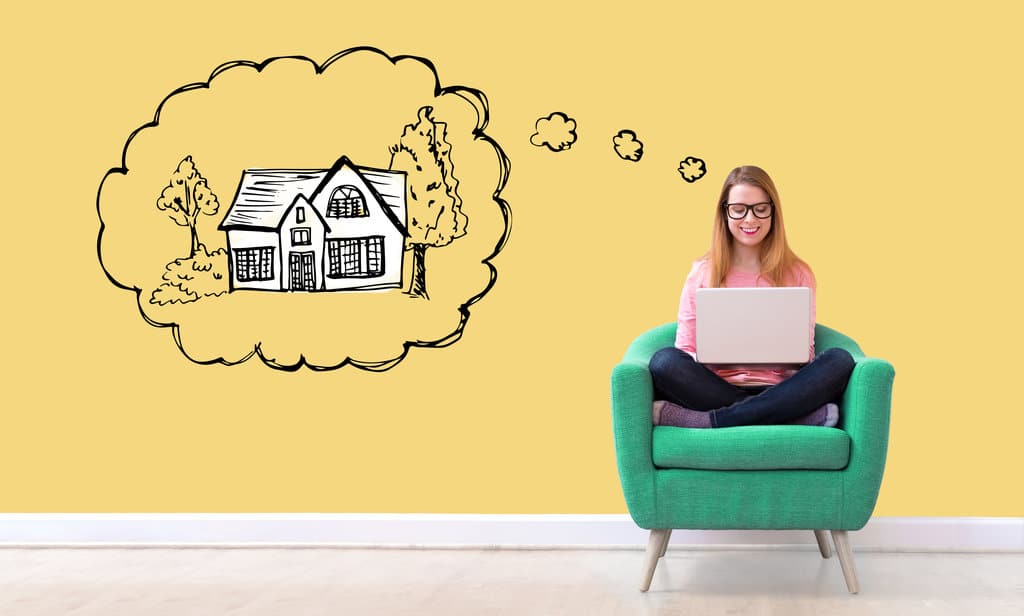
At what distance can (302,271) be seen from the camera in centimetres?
402

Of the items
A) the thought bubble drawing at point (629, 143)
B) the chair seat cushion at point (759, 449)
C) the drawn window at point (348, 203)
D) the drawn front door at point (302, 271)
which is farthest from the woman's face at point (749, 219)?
the drawn front door at point (302, 271)

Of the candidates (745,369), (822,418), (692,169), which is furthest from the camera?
(692,169)

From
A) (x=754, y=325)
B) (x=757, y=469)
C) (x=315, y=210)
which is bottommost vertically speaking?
(x=757, y=469)

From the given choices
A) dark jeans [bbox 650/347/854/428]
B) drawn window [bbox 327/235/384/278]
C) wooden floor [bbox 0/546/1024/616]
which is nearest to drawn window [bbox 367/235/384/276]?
drawn window [bbox 327/235/384/278]

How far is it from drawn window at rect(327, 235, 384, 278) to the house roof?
0.36ft

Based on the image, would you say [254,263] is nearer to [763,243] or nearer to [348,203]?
[348,203]

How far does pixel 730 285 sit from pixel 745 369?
0.27 meters

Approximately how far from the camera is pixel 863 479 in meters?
3.15

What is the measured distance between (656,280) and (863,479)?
3.49ft

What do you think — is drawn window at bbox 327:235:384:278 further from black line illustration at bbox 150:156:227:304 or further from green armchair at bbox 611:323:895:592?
green armchair at bbox 611:323:895:592

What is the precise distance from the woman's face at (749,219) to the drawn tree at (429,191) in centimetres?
91

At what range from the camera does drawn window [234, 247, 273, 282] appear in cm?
403

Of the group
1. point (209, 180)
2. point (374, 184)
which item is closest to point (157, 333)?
point (209, 180)

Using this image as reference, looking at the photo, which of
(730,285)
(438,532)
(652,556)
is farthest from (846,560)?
(438,532)
